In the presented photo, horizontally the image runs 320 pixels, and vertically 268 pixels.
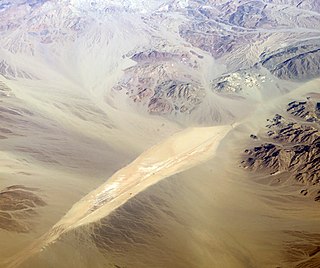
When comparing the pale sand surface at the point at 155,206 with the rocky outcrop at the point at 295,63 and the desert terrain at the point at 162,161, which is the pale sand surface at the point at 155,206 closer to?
the desert terrain at the point at 162,161

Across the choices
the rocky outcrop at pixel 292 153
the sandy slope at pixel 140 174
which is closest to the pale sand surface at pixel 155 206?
the sandy slope at pixel 140 174

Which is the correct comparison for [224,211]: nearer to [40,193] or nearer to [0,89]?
[40,193]

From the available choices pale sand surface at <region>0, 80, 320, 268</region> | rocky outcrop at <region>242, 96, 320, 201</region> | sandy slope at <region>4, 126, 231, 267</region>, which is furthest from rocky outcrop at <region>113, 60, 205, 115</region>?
rocky outcrop at <region>242, 96, 320, 201</region>

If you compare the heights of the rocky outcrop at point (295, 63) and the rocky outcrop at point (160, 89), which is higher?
the rocky outcrop at point (160, 89)

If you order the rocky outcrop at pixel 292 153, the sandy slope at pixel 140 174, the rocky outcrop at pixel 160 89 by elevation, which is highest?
the rocky outcrop at pixel 160 89

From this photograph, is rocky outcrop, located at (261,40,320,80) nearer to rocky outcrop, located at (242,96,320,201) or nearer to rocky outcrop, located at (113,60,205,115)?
rocky outcrop, located at (113,60,205,115)

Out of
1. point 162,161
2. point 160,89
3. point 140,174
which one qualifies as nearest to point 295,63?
point 160,89

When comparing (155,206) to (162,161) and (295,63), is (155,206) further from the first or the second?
(295,63)

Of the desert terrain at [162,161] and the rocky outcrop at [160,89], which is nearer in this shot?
the desert terrain at [162,161]

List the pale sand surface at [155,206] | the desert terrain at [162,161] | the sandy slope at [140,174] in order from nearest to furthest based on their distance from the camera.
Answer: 1. the pale sand surface at [155,206]
2. the desert terrain at [162,161]
3. the sandy slope at [140,174]
